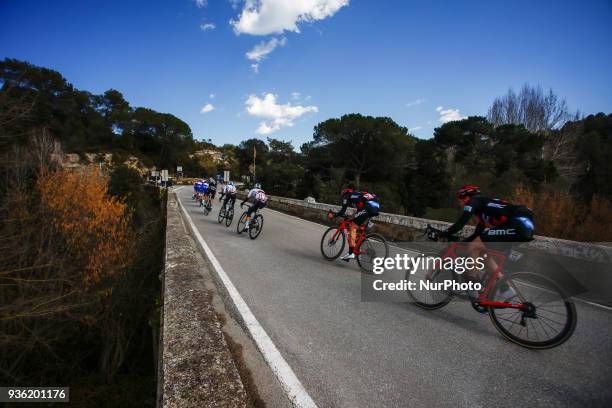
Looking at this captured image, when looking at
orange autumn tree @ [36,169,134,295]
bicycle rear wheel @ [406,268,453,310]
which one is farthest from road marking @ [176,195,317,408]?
orange autumn tree @ [36,169,134,295]

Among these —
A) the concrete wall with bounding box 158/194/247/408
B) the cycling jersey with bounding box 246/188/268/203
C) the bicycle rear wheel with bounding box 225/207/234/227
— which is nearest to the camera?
the concrete wall with bounding box 158/194/247/408

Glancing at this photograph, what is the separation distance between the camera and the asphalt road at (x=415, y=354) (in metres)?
2.21

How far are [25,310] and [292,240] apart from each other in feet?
20.8

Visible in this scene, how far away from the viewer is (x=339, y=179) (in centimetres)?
3288

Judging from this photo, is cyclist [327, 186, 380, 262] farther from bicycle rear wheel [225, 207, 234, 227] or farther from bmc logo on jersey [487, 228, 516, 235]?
bicycle rear wheel [225, 207, 234, 227]

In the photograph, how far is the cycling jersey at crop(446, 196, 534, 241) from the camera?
3195 mm

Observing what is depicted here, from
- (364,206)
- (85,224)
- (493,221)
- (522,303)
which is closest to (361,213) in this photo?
(364,206)

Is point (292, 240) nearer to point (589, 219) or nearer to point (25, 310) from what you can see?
point (25, 310)

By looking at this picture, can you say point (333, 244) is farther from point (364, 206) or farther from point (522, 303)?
point (522, 303)

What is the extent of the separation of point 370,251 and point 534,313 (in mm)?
2831

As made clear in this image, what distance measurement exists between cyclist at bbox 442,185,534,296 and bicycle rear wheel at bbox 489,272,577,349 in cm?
30

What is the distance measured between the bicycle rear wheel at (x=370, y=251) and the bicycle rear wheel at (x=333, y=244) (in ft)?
1.71

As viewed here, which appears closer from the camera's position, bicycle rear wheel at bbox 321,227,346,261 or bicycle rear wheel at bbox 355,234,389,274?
bicycle rear wheel at bbox 355,234,389,274

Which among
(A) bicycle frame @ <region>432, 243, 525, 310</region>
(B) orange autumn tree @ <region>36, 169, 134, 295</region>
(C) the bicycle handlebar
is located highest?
(C) the bicycle handlebar
